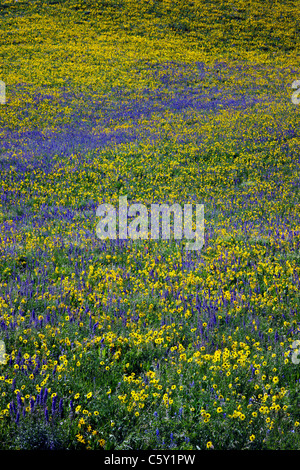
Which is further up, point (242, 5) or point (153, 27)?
point (242, 5)

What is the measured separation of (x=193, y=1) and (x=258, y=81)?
104ft

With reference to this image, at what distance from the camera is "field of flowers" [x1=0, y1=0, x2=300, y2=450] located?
3.11 meters

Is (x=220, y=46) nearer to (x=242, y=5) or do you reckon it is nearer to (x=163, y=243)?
(x=242, y=5)

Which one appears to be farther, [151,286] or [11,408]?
[151,286]

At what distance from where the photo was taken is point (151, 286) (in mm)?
5336

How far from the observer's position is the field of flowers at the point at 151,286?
311cm

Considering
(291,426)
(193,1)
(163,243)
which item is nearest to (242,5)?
(193,1)

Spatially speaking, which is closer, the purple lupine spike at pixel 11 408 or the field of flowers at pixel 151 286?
the purple lupine spike at pixel 11 408

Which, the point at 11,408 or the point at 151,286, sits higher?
the point at 151,286

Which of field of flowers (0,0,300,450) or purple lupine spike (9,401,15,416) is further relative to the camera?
field of flowers (0,0,300,450)

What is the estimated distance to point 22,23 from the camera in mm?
44844

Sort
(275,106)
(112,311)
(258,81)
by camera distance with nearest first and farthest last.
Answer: (112,311), (275,106), (258,81)
